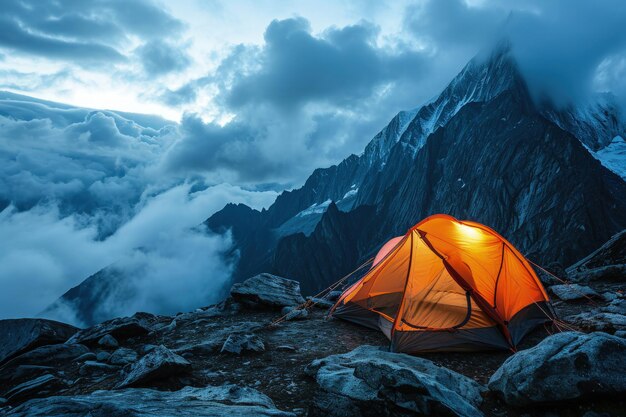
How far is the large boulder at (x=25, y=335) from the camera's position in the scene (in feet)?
36.0

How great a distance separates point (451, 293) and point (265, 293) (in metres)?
8.58

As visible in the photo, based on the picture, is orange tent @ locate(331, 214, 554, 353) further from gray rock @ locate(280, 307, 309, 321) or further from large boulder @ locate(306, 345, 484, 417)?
large boulder @ locate(306, 345, 484, 417)

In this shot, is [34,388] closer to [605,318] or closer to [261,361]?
[261,361]

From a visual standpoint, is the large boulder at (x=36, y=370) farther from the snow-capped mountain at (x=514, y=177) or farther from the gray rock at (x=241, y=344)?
the snow-capped mountain at (x=514, y=177)

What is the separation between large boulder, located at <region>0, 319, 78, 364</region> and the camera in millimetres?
10977

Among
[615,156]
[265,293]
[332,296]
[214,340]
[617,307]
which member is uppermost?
[615,156]

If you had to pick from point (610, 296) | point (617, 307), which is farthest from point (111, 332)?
point (610, 296)

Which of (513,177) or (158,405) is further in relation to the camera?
(513,177)

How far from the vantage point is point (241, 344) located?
9930 millimetres

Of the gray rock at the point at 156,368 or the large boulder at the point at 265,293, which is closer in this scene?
the gray rock at the point at 156,368

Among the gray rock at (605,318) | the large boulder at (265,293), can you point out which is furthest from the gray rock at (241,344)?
the gray rock at (605,318)

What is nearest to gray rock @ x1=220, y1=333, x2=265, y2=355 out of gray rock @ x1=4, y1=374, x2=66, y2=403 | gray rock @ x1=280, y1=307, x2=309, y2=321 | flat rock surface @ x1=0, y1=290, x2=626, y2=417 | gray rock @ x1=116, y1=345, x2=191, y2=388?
flat rock surface @ x1=0, y1=290, x2=626, y2=417

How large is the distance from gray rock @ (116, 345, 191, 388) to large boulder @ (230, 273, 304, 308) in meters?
7.68

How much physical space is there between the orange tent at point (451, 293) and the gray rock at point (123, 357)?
7.62 metres
